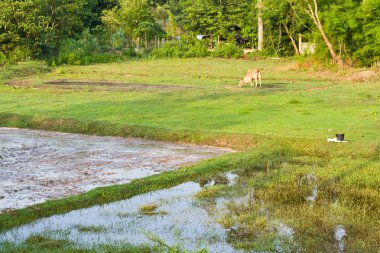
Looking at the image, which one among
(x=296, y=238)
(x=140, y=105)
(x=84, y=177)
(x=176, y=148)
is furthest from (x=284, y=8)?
(x=296, y=238)

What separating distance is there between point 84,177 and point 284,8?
112 ft

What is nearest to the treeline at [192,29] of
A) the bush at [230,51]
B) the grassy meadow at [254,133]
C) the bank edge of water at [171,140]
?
the bush at [230,51]

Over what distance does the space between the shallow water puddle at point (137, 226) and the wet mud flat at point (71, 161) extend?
1046mm

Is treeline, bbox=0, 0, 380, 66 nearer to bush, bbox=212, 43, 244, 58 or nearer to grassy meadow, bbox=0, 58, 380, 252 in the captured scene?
bush, bbox=212, 43, 244, 58

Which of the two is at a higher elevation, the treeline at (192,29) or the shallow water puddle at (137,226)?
the treeline at (192,29)

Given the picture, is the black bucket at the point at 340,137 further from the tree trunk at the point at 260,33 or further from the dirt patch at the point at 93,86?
the tree trunk at the point at 260,33

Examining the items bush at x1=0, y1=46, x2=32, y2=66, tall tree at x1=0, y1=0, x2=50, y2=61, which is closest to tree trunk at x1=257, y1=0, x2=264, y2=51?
tall tree at x1=0, y1=0, x2=50, y2=61

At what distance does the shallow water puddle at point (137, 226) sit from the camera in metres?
8.13

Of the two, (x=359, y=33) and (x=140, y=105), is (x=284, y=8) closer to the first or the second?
(x=359, y=33)

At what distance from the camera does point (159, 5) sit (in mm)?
69625

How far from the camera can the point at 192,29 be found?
58281 millimetres

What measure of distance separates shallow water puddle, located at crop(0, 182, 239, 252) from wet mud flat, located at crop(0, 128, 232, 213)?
1.05 meters

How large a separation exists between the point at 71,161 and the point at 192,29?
4598 centimetres

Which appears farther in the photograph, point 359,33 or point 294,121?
point 359,33
